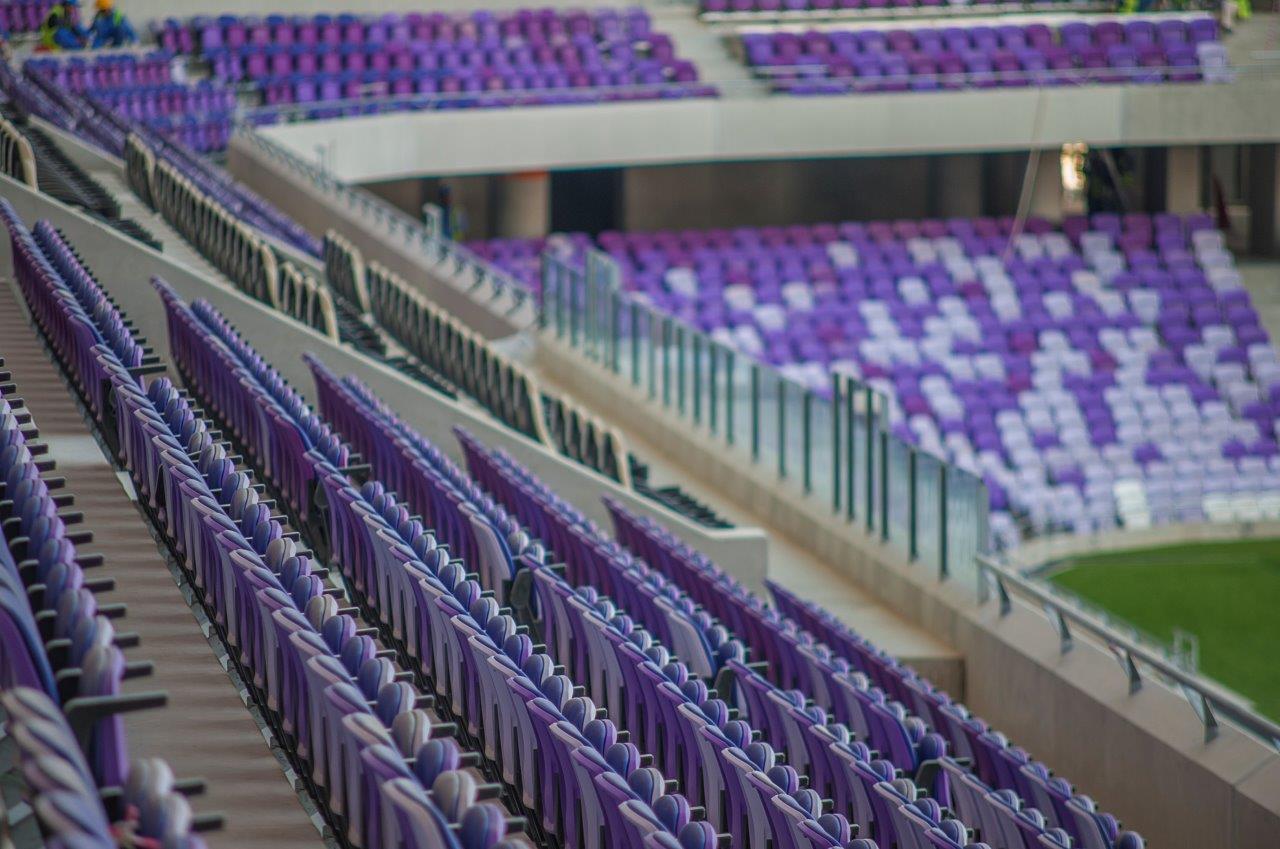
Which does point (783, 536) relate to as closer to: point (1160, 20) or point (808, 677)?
point (808, 677)

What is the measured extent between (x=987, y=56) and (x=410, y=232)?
7117mm

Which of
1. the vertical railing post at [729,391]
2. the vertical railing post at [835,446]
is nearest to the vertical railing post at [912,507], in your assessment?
the vertical railing post at [835,446]

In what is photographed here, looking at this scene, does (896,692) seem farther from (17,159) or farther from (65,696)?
(17,159)

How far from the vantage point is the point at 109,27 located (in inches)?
571

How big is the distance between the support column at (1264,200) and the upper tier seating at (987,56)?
108 centimetres

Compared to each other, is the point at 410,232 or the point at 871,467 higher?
the point at 410,232

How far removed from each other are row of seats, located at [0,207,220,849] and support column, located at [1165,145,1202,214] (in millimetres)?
15375

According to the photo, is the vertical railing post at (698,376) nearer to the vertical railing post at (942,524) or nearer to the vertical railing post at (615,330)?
the vertical railing post at (615,330)

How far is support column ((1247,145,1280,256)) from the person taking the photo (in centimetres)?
1684

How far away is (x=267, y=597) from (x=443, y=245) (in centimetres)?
885

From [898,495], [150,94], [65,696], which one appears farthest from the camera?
[150,94]

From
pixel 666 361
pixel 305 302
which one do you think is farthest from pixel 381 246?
pixel 305 302

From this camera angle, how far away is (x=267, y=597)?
3.13 meters

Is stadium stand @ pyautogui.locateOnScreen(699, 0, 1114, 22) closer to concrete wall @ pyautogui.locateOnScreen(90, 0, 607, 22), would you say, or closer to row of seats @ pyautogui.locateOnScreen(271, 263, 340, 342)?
concrete wall @ pyautogui.locateOnScreen(90, 0, 607, 22)
